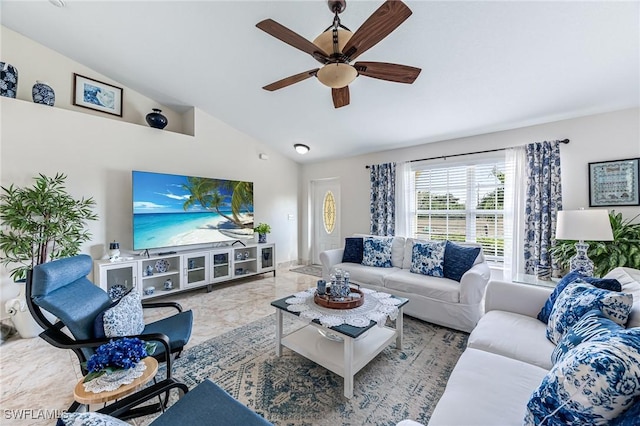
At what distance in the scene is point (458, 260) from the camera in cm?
299

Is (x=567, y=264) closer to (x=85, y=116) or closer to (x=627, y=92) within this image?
(x=627, y=92)

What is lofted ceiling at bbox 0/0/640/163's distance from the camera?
2.03 metres

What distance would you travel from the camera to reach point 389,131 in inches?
154

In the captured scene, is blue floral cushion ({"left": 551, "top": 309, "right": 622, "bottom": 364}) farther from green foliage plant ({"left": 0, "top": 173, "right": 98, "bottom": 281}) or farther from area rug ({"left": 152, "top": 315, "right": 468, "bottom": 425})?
green foliage plant ({"left": 0, "top": 173, "right": 98, "bottom": 281})

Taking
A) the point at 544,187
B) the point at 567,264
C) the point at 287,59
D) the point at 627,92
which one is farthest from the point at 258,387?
the point at 627,92

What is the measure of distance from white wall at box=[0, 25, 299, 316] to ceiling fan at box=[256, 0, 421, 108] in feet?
9.31

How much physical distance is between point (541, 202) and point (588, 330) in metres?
2.71

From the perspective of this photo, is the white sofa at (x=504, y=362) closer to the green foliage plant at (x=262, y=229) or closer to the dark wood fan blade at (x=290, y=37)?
the dark wood fan blade at (x=290, y=37)

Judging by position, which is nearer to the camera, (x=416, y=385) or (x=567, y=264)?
(x=416, y=385)

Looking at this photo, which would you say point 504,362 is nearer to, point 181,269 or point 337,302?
point 337,302

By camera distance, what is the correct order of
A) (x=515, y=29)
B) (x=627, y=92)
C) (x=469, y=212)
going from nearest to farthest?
(x=515, y=29)
(x=627, y=92)
(x=469, y=212)

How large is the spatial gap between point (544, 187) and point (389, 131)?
6.76 ft

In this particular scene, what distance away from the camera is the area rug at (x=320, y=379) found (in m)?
1.61

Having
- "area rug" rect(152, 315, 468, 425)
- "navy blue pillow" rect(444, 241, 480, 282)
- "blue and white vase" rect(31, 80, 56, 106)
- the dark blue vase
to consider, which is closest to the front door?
"navy blue pillow" rect(444, 241, 480, 282)
